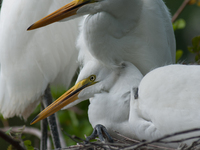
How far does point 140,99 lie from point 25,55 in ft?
3.49

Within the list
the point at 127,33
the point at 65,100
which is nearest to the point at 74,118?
the point at 65,100

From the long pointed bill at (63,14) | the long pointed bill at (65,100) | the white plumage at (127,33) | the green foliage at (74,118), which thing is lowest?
the green foliage at (74,118)

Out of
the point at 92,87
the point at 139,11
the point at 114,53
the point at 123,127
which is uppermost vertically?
the point at 139,11

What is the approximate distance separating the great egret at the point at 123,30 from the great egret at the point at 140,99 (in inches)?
4.1

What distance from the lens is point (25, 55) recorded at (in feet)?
8.16

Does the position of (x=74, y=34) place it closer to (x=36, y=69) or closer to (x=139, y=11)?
(x=36, y=69)

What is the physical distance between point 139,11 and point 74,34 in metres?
0.82

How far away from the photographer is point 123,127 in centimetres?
185

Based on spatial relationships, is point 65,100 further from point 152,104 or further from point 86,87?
point 152,104

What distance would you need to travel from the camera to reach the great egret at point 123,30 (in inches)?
74.6

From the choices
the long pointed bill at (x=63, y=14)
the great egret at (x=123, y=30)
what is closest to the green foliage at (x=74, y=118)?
the great egret at (x=123, y=30)

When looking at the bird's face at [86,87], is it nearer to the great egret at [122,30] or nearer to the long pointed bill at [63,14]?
the great egret at [122,30]

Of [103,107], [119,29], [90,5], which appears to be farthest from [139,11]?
[103,107]

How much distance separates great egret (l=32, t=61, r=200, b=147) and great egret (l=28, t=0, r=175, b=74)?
0.34ft
